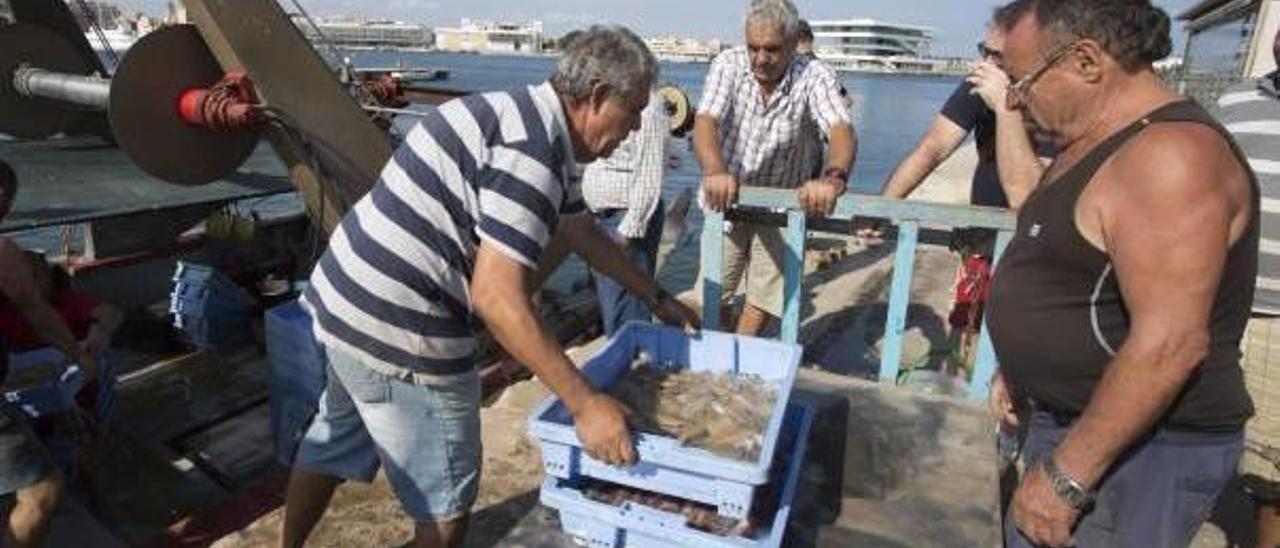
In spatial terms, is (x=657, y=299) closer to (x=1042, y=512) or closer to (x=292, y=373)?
(x=1042, y=512)

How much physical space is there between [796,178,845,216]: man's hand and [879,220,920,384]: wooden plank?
0.30 meters

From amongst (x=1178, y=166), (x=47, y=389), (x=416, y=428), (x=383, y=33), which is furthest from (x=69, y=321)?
(x=383, y=33)

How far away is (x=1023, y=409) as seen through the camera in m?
2.55

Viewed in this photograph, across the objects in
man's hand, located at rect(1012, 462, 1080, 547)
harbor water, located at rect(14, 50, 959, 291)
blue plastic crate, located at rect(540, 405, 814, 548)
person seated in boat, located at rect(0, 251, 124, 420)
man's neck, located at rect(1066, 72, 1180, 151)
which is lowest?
harbor water, located at rect(14, 50, 959, 291)

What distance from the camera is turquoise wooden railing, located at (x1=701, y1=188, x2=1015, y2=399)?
339 cm

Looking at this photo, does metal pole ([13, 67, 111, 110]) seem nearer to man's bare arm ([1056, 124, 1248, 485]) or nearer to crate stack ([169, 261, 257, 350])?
crate stack ([169, 261, 257, 350])

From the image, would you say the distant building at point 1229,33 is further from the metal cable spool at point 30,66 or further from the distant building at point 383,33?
the distant building at point 383,33

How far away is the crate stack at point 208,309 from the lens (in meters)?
6.52

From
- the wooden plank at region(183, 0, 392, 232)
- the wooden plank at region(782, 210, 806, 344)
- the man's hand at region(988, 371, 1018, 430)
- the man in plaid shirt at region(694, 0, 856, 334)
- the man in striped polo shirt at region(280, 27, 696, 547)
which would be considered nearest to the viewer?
the man in striped polo shirt at region(280, 27, 696, 547)

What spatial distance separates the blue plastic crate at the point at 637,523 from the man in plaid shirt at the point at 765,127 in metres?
1.73

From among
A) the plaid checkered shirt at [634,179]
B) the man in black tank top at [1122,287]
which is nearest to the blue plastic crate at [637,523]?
the man in black tank top at [1122,287]

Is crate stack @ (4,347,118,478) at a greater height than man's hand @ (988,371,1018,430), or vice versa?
man's hand @ (988,371,1018,430)

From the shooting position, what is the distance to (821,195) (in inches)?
138

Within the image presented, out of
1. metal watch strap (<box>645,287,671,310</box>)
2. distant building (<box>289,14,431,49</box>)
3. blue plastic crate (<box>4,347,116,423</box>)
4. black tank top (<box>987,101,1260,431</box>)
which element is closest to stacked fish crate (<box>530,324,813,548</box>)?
metal watch strap (<box>645,287,671,310</box>)
